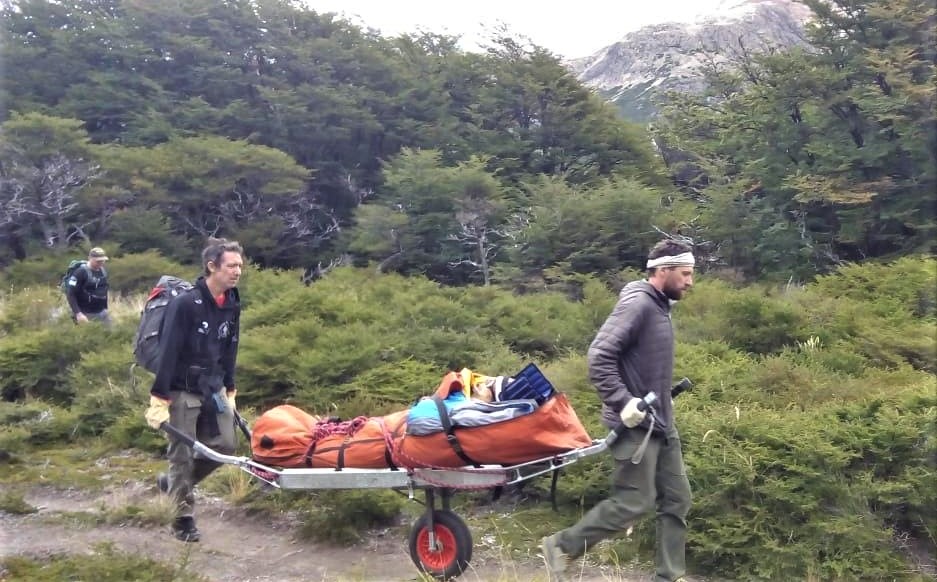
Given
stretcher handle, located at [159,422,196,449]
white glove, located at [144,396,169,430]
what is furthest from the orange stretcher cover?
white glove, located at [144,396,169,430]

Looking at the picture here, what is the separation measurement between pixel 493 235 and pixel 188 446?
1602 cm

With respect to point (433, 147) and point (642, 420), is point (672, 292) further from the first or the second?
point (433, 147)

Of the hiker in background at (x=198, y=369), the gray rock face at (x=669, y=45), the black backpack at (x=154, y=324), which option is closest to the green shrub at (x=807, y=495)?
the hiker in background at (x=198, y=369)

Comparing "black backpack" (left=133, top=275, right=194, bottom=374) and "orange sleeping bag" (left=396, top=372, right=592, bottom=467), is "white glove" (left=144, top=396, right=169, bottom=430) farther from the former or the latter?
"orange sleeping bag" (left=396, top=372, right=592, bottom=467)

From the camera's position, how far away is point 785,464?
496cm

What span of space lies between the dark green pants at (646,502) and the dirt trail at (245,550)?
381 millimetres

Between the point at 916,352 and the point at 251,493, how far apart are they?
662 centimetres

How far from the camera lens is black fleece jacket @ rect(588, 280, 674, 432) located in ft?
13.4

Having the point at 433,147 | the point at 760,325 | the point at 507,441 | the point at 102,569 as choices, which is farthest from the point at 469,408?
the point at 433,147

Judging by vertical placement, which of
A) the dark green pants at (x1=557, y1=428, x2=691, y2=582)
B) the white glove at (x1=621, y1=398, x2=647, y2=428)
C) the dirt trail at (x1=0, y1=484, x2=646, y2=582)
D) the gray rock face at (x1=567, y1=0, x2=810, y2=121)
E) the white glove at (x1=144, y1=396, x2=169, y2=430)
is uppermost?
the gray rock face at (x1=567, y1=0, x2=810, y2=121)

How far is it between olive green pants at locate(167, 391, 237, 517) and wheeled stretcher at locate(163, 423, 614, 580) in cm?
72

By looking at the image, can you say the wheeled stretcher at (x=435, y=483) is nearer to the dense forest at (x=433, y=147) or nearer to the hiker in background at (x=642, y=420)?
the hiker in background at (x=642, y=420)

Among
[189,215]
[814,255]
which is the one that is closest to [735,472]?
[814,255]

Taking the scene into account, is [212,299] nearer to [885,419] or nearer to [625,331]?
[625,331]
